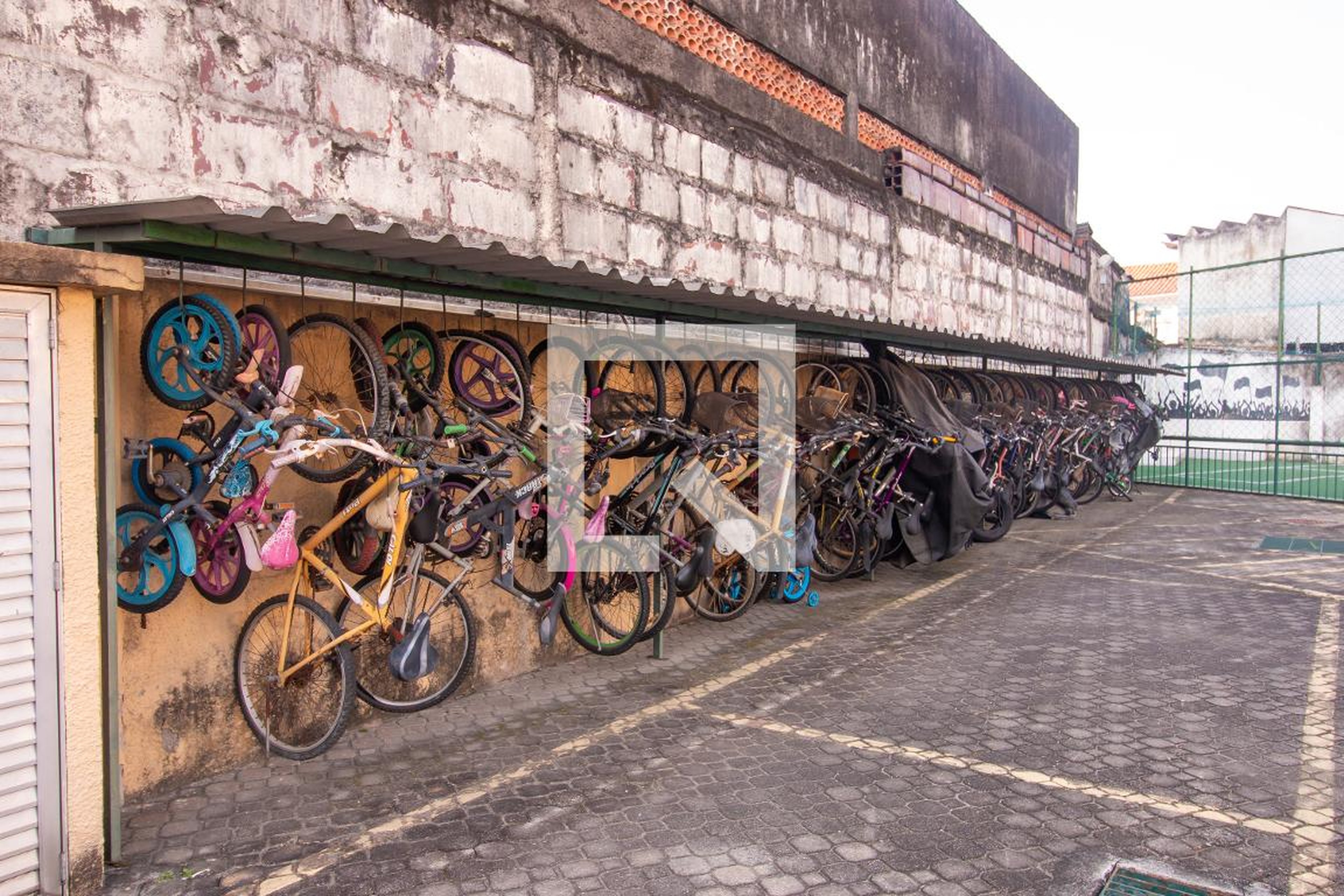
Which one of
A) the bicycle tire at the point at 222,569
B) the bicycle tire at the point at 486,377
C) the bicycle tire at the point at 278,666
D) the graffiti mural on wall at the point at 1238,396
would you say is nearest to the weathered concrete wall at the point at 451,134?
the bicycle tire at the point at 486,377

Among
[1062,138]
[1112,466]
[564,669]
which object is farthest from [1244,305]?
[564,669]

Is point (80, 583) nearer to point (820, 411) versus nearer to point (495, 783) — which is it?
point (495, 783)

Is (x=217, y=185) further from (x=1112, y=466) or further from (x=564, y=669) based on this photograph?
(x=1112, y=466)

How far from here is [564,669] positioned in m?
6.05

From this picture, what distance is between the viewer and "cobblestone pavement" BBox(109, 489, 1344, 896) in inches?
138

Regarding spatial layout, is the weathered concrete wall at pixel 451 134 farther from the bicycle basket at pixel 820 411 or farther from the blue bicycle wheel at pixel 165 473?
the bicycle basket at pixel 820 411

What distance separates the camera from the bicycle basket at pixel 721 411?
22.7 ft

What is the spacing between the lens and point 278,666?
451 centimetres

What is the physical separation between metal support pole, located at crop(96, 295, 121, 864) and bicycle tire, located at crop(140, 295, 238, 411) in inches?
14.8

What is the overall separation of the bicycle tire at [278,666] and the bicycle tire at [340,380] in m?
0.66

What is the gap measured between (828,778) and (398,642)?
2.18 metres

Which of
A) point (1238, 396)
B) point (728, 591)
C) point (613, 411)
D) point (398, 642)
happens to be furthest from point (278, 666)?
point (1238, 396)

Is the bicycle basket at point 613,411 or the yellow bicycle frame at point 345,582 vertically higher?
the bicycle basket at point 613,411

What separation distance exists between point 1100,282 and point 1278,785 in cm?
1920
